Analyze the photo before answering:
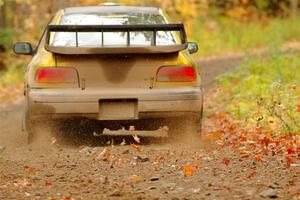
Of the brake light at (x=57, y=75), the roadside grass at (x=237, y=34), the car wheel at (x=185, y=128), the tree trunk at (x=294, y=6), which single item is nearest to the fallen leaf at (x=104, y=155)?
the brake light at (x=57, y=75)

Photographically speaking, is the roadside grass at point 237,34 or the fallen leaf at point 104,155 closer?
the fallen leaf at point 104,155

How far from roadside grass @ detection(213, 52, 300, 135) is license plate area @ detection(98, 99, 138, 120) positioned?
1.34 metres

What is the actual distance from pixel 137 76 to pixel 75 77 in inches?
25.1

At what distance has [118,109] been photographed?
8805 millimetres

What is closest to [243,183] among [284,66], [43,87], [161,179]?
[161,179]

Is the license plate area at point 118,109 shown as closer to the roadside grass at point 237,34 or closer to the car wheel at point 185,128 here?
the car wheel at point 185,128

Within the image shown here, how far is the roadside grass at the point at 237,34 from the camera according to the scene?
29.3 m

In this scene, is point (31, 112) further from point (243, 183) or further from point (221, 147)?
point (243, 183)

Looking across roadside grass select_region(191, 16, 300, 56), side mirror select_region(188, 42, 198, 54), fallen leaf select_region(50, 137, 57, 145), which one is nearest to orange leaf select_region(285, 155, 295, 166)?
fallen leaf select_region(50, 137, 57, 145)

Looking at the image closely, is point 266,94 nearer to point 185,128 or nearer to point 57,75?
point 185,128

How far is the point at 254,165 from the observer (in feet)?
24.1

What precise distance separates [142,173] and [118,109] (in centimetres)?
173

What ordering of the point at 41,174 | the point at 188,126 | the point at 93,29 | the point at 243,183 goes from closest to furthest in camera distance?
1. the point at 243,183
2. the point at 41,174
3. the point at 93,29
4. the point at 188,126

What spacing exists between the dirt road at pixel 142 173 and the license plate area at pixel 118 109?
0.32 metres
